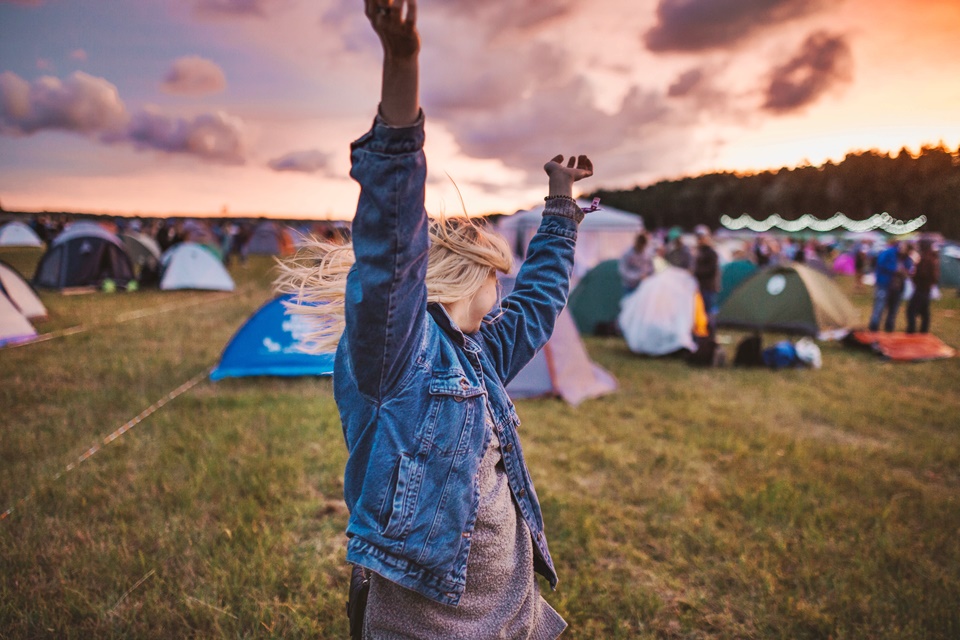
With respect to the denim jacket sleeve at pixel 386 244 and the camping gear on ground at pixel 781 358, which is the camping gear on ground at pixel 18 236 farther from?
the denim jacket sleeve at pixel 386 244

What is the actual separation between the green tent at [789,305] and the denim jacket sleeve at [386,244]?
454 inches

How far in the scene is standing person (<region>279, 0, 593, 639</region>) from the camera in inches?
36.9

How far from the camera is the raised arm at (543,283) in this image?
159 cm

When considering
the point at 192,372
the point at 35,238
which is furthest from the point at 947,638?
the point at 35,238

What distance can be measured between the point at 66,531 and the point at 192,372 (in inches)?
154

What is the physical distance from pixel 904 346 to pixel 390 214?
428 inches

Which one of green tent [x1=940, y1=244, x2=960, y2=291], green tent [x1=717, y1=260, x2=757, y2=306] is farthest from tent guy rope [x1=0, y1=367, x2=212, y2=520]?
green tent [x1=940, y1=244, x2=960, y2=291]

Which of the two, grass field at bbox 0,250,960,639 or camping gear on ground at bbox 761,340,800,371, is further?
camping gear on ground at bbox 761,340,800,371

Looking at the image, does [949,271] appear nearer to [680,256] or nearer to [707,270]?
[680,256]

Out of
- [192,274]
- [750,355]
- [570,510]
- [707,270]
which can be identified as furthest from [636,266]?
[192,274]

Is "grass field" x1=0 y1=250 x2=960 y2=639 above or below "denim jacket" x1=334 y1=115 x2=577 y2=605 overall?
below

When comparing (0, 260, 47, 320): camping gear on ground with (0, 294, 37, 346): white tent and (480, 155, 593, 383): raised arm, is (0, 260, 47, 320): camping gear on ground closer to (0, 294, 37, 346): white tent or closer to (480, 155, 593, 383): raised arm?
(0, 294, 37, 346): white tent

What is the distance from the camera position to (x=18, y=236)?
2977 centimetres

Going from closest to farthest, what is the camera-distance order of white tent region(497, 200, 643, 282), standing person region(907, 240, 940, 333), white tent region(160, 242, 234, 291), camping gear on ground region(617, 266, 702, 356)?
camping gear on ground region(617, 266, 702, 356) < standing person region(907, 240, 940, 333) < white tent region(160, 242, 234, 291) < white tent region(497, 200, 643, 282)
